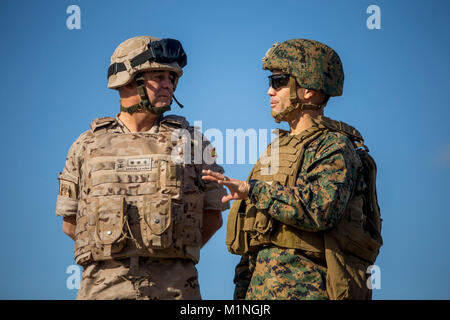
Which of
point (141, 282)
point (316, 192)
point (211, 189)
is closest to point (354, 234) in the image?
point (316, 192)

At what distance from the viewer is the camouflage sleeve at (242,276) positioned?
35.6 feet

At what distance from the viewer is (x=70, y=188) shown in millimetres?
11852

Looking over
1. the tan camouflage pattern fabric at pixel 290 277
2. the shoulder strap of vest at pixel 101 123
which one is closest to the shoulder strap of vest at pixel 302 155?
the tan camouflage pattern fabric at pixel 290 277

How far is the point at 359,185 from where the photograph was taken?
33.6 feet

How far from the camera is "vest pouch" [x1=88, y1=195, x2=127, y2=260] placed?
1102 centimetres

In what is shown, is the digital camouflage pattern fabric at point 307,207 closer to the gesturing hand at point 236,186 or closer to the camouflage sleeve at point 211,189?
the gesturing hand at point 236,186

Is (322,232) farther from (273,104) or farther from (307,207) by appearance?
(273,104)

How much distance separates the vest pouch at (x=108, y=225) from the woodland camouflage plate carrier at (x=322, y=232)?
1.54 m

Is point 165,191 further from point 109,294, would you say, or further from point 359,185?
point 359,185

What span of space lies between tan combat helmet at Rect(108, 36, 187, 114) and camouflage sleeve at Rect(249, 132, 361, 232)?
9.20 ft

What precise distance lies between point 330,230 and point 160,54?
3.89 metres

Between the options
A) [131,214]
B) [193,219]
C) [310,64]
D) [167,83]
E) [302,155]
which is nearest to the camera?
[302,155]

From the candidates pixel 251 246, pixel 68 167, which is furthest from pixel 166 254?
pixel 68 167

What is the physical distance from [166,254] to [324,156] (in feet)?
8.96
